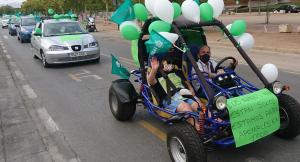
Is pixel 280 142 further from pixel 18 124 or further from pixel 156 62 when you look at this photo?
pixel 18 124

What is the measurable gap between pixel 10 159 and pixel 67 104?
9.04 feet

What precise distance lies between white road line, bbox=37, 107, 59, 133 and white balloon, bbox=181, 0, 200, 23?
9.15 ft

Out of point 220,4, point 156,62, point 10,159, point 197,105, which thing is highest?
point 220,4

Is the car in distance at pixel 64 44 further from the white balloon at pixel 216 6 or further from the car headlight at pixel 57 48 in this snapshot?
the white balloon at pixel 216 6

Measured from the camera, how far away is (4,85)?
1034cm

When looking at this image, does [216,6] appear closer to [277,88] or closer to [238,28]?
[238,28]

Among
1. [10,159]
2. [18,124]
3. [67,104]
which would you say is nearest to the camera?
[10,159]

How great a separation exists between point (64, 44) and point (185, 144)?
913cm

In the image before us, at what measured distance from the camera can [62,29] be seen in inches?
531

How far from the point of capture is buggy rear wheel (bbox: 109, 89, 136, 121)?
6087 mm

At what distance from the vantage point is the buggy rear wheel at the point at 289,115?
15.3 feet

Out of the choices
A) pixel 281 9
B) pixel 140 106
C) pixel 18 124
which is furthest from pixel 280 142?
pixel 281 9

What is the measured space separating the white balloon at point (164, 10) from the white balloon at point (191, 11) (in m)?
0.20

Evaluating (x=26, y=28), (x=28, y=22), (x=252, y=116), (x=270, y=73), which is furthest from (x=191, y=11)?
(x=28, y=22)
